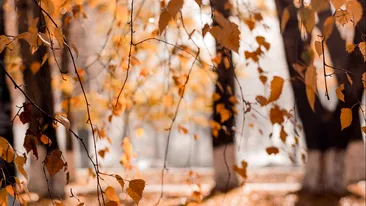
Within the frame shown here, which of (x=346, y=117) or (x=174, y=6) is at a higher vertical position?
(x=174, y=6)

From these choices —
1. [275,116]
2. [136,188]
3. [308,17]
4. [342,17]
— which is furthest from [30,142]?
[275,116]

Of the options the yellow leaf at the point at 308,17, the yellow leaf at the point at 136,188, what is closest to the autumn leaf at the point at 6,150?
the yellow leaf at the point at 136,188

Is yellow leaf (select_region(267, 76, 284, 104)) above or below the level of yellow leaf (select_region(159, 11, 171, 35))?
below

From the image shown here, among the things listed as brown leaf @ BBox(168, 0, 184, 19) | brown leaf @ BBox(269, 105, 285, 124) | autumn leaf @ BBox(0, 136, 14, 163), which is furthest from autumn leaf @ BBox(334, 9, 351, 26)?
autumn leaf @ BBox(0, 136, 14, 163)

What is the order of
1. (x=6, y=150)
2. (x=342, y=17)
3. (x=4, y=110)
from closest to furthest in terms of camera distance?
1. (x=6, y=150)
2. (x=342, y=17)
3. (x=4, y=110)

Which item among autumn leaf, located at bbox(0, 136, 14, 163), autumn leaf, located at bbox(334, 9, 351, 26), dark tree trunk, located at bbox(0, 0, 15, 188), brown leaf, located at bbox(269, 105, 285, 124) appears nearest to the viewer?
Result: autumn leaf, located at bbox(0, 136, 14, 163)

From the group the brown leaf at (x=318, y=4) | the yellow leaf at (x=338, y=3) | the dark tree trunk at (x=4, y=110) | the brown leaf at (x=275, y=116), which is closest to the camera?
the brown leaf at (x=318, y=4)

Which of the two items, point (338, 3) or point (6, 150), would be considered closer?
point (338, 3)

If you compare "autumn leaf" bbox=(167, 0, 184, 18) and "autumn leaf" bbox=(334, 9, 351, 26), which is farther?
"autumn leaf" bbox=(334, 9, 351, 26)

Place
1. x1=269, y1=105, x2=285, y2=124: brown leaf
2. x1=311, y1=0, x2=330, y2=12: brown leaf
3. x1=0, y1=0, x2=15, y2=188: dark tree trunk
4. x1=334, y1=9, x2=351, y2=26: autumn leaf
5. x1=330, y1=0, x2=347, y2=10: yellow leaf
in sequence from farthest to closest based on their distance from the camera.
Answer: x1=0, y1=0, x2=15, y2=188: dark tree trunk, x1=269, y1=105, x2=285, y2=124: brown leaf, x1=334, y1=9, x2=351, y2=26: autumn leaf, x1=330, y1=0, x2=347, y2=10: yellow leaf, x1=311, y1=0, x2=330, y2=12: brown leaf

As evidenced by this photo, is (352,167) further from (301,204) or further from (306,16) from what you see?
(306,16)

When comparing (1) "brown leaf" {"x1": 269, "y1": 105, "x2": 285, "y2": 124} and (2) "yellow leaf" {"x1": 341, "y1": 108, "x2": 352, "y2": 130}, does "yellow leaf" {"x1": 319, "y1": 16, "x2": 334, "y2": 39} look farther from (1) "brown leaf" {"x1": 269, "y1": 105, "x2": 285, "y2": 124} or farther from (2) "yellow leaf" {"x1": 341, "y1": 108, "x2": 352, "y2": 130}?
(1) "brown leaf" {"x1": 269, "y1": 105, "x2": 285, "y2": 124}

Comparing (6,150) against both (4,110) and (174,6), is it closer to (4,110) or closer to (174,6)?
(174,6)

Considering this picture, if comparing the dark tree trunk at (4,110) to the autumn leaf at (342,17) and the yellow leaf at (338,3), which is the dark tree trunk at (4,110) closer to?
the autumn leaf at (342,17)
